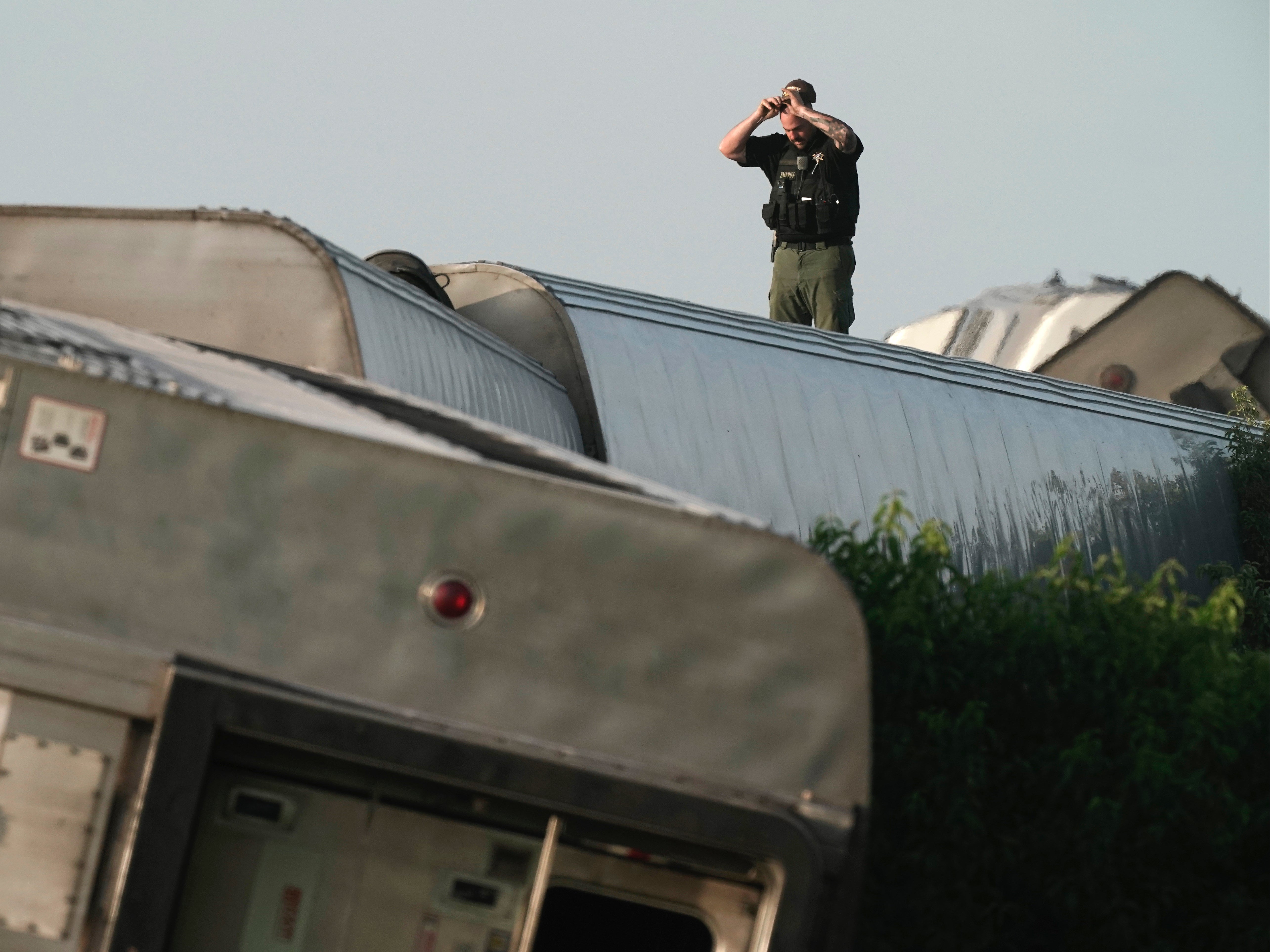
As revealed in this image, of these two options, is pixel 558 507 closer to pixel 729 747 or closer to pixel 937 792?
pixel 729 747

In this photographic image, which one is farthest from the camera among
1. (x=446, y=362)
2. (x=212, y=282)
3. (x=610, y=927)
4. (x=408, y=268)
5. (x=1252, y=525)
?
(x=1252, y=525)

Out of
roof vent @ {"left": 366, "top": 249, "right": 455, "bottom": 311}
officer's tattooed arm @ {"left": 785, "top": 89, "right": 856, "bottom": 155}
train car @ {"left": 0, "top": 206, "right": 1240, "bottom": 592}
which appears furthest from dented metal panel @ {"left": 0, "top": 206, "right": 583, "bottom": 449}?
officer's tattooed arm @ {"left": 785, "top": 89, "right": 856, "bottom": 155}

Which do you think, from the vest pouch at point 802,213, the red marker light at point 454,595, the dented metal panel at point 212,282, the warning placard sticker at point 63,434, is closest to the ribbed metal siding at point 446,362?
the dented metal panel at point 212,282

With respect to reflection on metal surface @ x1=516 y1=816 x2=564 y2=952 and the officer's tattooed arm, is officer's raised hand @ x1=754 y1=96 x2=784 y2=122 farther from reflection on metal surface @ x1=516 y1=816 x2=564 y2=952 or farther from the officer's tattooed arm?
reflection on metal surface @ x1=516 y1=816 x2=564 y2=952

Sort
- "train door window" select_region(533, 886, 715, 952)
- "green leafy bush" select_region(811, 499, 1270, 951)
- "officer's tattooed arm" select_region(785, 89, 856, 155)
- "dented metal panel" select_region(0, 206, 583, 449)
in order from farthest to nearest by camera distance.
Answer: "officer's tattooed arm" select_region(785, 89, 856, 155) → "dented metal panel" select_region(0, 206, 583, 449) → "green leafy bush" select_region(811, 499, 1270, 951) → "train door window" select_region(533, 886, 715, 952)

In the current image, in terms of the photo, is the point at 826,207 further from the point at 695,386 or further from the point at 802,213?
the point at 695,386

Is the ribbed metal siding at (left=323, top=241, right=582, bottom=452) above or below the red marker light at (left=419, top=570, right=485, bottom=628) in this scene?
above

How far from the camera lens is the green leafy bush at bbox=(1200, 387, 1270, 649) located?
11.2 metres

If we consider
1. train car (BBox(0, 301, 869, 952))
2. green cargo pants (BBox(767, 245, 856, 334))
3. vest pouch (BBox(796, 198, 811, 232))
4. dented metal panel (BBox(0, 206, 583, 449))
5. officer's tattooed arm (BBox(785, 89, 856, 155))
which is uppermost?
officer's tattooed arm (BBox(785, 89, 856, 155))

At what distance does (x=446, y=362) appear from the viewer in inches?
337

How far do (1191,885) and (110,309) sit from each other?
556 cm

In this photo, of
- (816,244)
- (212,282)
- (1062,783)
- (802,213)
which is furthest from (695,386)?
(1062,783)

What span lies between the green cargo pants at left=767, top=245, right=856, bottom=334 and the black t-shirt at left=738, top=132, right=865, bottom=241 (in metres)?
0.17

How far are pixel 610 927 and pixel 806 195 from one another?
8.71m
